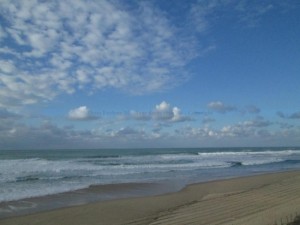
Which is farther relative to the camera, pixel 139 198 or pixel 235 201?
pixel 139 198

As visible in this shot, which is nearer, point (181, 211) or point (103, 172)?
point (181, 211)

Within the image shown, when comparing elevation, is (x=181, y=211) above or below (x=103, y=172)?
below

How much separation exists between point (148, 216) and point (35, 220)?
371cm

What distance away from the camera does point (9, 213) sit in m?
11.4

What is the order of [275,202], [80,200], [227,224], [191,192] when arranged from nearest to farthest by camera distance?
[227,224], [275,202], [80,200], [191,192]

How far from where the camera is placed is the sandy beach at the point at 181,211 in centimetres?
937

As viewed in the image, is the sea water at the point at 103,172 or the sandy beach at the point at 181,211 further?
the sea water at the point at 103,172

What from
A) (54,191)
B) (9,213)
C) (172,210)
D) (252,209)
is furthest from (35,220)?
(252,209)

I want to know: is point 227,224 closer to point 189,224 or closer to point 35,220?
point 189,224

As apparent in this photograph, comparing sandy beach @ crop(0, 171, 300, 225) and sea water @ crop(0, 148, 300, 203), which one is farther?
sea water @ crop(0, 148, 300, 203)

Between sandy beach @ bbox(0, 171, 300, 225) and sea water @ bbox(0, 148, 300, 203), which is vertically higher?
sea water @ bbox(0, 148, 300, 203)

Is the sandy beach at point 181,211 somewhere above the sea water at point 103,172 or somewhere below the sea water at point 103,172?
below

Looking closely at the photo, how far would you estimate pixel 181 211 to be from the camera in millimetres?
10938

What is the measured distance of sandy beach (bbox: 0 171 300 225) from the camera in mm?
9367
